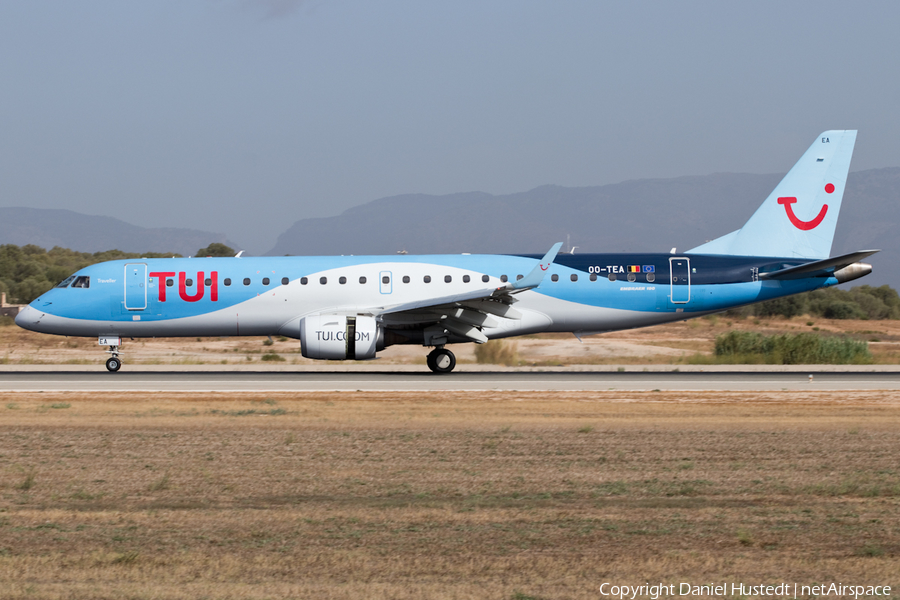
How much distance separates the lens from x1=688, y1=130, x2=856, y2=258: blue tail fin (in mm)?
28562

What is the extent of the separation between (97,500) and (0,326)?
146 ft

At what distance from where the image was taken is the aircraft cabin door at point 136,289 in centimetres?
2658

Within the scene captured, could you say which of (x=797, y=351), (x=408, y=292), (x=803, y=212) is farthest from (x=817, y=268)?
(x=408, y=292)

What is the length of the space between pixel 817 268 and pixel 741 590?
22.4 meters

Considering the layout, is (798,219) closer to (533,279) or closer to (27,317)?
(533,279)

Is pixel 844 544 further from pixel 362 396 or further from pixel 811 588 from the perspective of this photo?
pixel 362 396

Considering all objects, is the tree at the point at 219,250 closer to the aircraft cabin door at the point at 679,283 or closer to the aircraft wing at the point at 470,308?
the aircraft wing at the point at 470,308

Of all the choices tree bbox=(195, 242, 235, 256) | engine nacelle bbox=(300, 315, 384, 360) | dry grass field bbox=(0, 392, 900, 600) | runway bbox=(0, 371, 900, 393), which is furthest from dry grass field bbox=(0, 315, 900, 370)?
tree bbox=(195, 242, 235, 256)

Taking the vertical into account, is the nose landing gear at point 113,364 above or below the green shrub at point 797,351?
below

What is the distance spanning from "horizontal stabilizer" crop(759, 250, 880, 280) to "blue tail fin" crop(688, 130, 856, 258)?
142 cm

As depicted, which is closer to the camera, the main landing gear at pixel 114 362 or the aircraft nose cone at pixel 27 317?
the aircraft nose cone at pixel 27 317

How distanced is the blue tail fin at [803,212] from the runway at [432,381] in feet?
13.5

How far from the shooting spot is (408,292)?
26234 millimetres

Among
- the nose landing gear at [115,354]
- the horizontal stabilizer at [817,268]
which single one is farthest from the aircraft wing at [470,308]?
the nose landing gear at [115,354]
